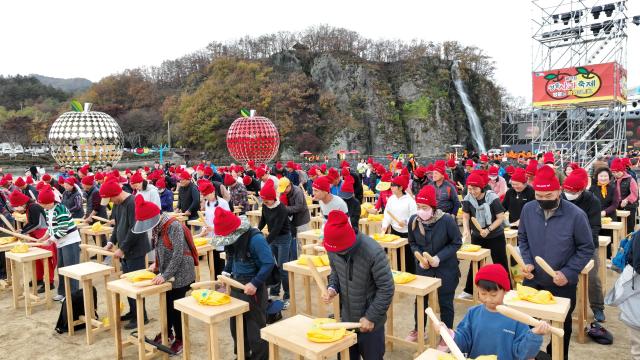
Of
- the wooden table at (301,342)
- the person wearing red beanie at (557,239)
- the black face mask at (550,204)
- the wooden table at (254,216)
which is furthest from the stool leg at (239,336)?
the wooden table at (254,216)

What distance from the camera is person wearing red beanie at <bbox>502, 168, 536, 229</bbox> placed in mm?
7078

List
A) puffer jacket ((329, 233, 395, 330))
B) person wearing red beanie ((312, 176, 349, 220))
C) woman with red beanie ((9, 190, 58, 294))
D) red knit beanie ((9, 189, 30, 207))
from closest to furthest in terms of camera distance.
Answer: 1. puffer jacket ((329, 233, 395, 330))
2. person wearing red beanie ((312, 176, 349, 220))
3. red knit beanie ((9, 189, 30, 207))
4. woman with red beanie ((9, 190, 58, 294))

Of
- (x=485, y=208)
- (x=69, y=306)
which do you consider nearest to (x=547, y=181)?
(x=485, y=208)

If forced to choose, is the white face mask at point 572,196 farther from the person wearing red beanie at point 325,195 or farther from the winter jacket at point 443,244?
the person wearing red beanie at point 325,195

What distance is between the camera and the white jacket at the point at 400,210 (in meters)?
6.79

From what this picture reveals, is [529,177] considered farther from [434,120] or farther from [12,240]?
[434,120]

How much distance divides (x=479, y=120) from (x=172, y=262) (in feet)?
168

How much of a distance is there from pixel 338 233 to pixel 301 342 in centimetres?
89

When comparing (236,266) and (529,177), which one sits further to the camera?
(529,177)

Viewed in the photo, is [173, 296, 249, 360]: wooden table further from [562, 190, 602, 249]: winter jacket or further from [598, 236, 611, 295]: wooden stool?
[598, 236, 611, 295]: wooden stool

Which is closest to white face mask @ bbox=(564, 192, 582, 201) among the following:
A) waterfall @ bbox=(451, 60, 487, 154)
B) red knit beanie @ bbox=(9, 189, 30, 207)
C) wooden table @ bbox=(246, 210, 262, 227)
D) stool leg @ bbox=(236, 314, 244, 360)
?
stool leg @ bbox=(236, 314, 244, 360)

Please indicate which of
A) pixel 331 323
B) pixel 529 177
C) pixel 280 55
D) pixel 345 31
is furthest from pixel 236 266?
pixel 345 31

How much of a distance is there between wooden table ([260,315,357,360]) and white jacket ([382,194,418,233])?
10.9ft

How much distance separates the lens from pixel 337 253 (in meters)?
3.70
